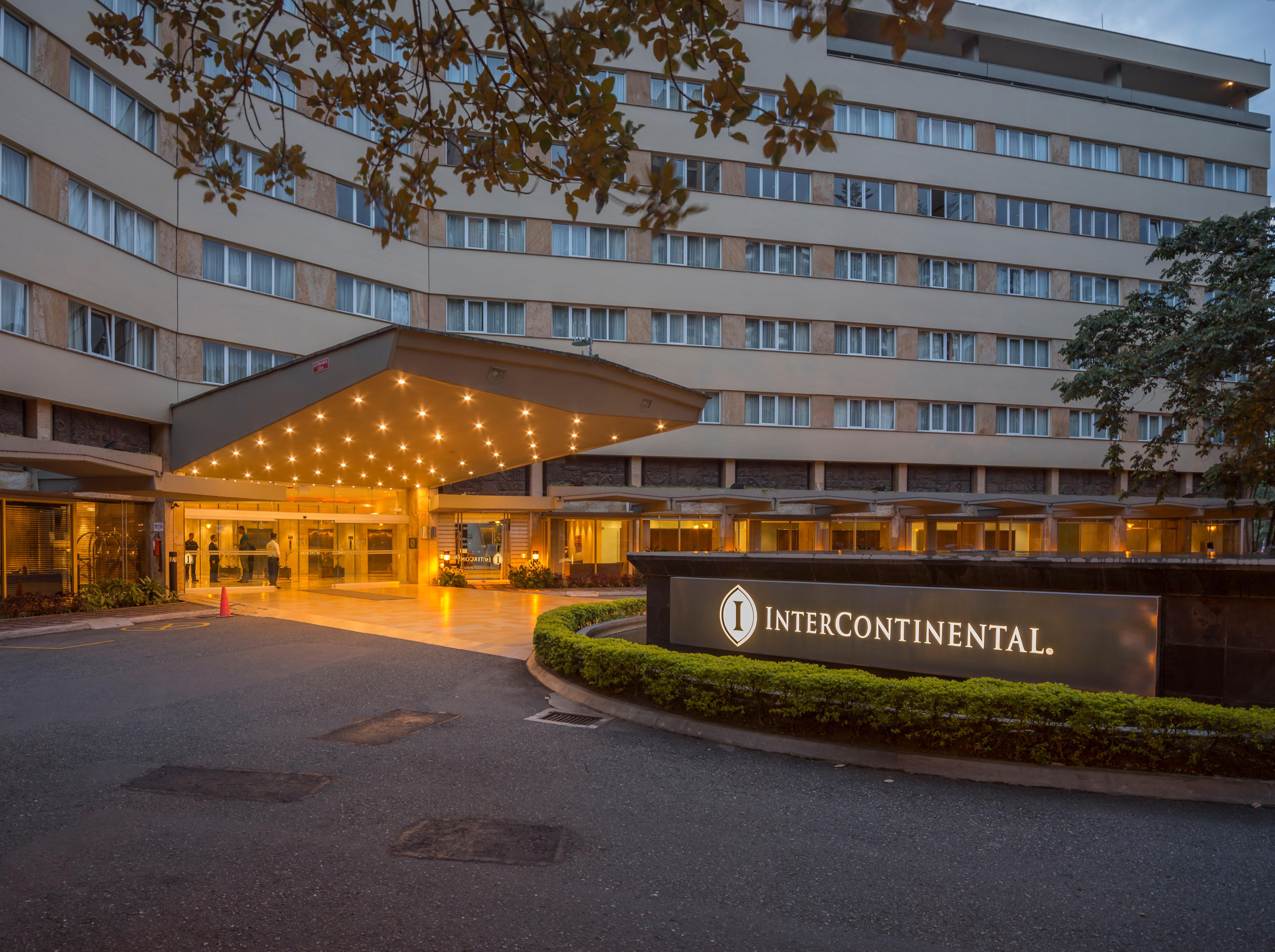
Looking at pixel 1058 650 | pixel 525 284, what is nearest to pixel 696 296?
pixel 525 284

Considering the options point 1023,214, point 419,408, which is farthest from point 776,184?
point 419,408

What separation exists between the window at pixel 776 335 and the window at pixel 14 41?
81.1 ft

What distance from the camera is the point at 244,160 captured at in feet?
81.1

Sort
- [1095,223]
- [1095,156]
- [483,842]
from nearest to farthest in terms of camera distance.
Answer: [483,842]
[1095,223]
[1095,156]

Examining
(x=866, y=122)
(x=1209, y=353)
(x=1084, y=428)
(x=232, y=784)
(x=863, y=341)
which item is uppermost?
(x=866, y=122)

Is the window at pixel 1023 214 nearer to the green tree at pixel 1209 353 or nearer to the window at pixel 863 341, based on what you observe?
the window at pixel 863 341

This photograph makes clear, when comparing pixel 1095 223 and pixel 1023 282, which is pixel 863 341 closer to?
pixel 1023 282

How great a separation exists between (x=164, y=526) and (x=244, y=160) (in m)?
12.2

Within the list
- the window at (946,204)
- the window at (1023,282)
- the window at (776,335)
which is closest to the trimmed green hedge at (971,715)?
the window at (776,335)

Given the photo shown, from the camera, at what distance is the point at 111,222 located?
67.1 feet

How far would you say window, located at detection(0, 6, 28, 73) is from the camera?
1739 cm

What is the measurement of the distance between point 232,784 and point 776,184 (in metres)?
32.8

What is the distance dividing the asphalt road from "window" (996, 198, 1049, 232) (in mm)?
35984

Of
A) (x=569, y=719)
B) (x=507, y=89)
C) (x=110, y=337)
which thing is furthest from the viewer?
(x=110, y=337)
